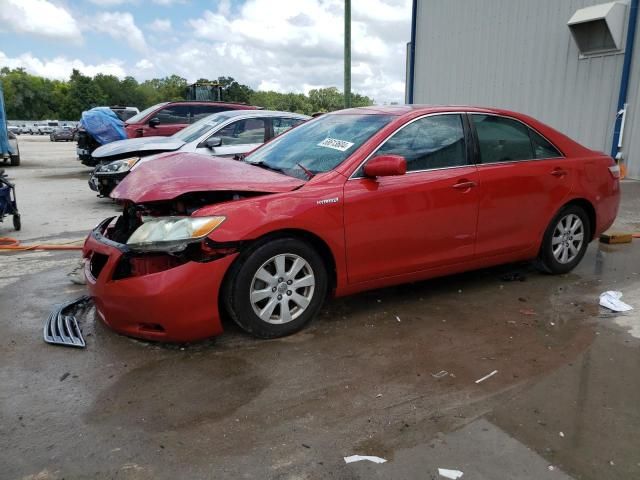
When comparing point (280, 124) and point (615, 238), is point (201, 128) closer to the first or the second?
point (280, 124)

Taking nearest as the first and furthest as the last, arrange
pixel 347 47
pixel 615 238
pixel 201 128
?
pixel 615 238 → pixel 201 128 → pixel 347 47

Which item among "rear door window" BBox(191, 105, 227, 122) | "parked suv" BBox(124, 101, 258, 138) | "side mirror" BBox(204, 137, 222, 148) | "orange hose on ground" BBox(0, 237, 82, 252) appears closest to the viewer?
"orange hose on ground" BBox(0, 237, 82, 252)

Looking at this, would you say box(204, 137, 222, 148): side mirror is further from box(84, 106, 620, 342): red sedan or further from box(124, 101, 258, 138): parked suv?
box(124, 101, 258, 138): parked suv

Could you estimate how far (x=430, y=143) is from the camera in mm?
4363

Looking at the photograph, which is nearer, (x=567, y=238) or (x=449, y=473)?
(x=449, y=473)

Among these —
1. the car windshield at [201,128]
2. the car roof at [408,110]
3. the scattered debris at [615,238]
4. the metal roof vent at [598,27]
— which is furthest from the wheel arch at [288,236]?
the metal roof vent at [598,27]

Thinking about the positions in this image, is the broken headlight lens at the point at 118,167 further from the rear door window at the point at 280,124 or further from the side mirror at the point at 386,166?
the side mirror at the point at 386,166

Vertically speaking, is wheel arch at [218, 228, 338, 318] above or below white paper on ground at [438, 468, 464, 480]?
above

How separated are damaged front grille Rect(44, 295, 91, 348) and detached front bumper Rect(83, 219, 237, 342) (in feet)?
1.09

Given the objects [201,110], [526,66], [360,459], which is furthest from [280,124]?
[360,459]

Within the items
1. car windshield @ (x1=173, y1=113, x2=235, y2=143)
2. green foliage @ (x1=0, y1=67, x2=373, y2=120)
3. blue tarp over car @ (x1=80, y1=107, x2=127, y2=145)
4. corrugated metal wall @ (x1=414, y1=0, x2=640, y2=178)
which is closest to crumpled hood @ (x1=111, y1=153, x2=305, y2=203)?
car windshield @ (x1=173, y1=113, x2=235, y2=143)

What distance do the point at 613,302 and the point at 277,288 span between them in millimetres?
2828

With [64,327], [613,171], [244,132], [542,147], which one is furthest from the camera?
[244,132]

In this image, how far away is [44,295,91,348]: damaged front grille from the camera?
3722mm
